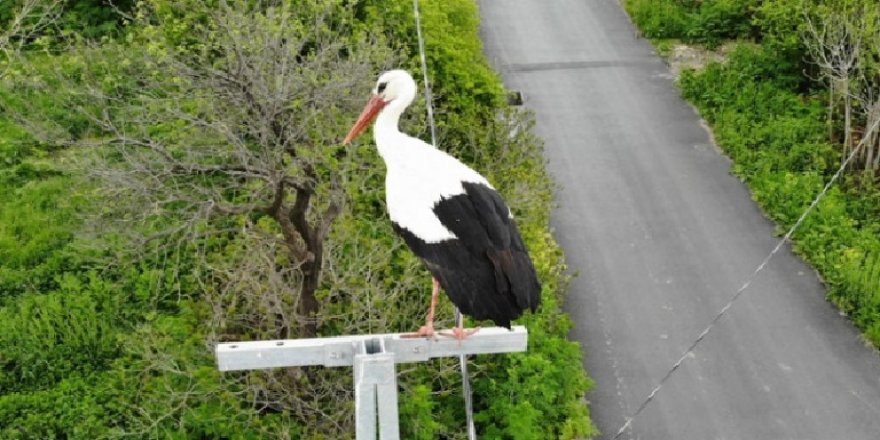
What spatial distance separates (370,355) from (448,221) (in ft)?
5.60

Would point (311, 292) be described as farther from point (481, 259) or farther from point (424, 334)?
point (424, 334)

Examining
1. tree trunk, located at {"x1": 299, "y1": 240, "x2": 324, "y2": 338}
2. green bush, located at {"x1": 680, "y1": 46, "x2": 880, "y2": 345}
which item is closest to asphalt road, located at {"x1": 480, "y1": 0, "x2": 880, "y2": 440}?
green bush, located at {"x1": 680, "y1": 46, "x2": 880, "y2": 345}

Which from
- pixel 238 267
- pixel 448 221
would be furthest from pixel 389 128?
pixel 238 267

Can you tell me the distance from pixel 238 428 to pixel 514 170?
561cm

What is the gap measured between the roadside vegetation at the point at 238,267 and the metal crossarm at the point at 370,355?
3359 millimetres

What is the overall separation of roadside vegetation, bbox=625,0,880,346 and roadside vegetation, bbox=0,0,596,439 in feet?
13.6

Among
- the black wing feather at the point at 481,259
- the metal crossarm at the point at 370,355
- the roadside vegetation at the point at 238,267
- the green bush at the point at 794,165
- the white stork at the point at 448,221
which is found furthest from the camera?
the green bush at the point at 794,165

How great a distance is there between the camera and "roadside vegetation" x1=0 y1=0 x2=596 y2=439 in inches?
356

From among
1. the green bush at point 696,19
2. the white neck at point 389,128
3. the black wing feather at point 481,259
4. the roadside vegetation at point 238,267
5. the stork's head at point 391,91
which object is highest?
the stork's head at point 391,91

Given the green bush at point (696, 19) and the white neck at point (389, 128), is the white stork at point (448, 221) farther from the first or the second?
the green bush at point (696, 19)

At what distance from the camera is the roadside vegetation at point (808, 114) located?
43.2 feet

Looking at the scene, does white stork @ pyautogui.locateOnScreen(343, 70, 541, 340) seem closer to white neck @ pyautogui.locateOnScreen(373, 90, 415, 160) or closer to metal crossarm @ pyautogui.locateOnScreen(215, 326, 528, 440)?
white neck @ pyautogui.locateOnScreen(373, 90, 415, 160)

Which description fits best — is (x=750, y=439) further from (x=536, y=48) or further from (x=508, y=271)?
(x=536, y=48)

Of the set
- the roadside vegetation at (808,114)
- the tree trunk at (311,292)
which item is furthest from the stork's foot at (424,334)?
the roadside vegetation at (808,114)
